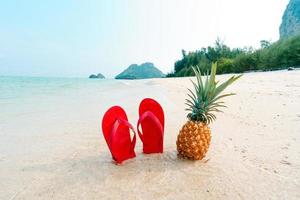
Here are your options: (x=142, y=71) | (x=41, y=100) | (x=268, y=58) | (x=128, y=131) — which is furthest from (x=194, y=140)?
(x=142, y=71)

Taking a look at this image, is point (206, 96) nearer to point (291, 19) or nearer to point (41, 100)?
point (41, 100)

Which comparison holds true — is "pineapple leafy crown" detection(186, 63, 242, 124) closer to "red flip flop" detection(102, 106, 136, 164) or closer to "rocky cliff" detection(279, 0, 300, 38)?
"red flip flop" detection(102, 106, 136, 164)

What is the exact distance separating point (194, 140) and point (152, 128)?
448 millimetres

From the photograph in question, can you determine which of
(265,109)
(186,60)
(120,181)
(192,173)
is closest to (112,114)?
(120,181)

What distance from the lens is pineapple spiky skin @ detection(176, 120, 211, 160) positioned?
7.14 feet

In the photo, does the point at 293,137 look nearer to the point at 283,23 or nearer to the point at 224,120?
the point at 224,120

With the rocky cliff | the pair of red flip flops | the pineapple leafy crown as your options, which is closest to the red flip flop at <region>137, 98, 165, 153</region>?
the pair of red flip flops

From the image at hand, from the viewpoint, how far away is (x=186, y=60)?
41656 mm

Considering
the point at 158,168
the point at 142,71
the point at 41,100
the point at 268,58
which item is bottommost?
the point at 142,71

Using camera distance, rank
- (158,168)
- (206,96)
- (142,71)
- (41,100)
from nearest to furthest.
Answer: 1. (158,168)
2. (206,96)
3. (41,100)
4. (142,71)

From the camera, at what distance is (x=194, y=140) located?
7.14ft

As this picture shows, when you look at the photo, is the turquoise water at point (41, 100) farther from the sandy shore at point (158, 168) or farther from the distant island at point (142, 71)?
the distant island at point (142, 71)

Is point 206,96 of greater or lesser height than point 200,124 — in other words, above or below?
above

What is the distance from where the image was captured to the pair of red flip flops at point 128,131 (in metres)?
2.23
